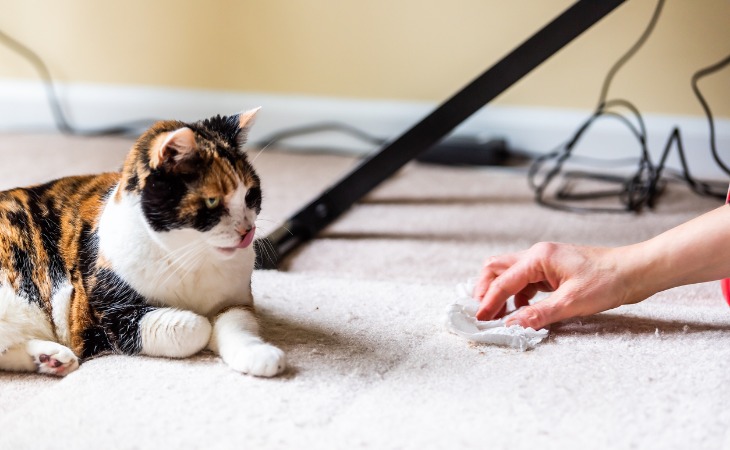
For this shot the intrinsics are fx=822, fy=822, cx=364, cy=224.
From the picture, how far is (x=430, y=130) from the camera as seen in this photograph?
1.60 meters

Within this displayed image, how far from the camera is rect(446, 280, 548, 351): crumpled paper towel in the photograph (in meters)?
1.09

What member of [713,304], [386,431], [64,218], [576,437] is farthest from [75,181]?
[713,304]

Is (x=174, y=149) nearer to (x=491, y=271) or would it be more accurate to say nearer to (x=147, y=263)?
(x=147, y=263)

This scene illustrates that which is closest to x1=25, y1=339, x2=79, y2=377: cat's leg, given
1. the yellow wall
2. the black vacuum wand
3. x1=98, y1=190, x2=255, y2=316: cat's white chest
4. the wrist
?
x1=98, y1=190, x2=255, y2=316: cat's white chest

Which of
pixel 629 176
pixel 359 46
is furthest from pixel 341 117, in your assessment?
pixel 629 176

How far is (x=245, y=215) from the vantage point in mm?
997

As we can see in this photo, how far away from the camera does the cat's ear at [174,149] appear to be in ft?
3.05

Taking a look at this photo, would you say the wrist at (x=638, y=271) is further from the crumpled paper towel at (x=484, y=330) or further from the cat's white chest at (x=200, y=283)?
the cat's white chest at (x=200, y=283)

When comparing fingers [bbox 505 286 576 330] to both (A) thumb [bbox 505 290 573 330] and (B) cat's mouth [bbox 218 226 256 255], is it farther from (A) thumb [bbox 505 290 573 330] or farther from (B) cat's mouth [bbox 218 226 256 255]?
(B) cat's mouth [bbox 218 226 256 255]

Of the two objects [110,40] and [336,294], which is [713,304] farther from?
[110,40]

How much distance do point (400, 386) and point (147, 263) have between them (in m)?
0.35

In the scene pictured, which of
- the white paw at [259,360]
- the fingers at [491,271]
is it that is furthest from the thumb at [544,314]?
the white paw at [259,360]

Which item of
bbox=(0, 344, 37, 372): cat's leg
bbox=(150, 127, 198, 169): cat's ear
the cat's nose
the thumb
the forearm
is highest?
bbox=(150, 127, 198, 169): cat's ear

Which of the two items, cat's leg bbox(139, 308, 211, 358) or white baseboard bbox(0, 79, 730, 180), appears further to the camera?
white baseboard bbox(0, 79, 730, 180)
